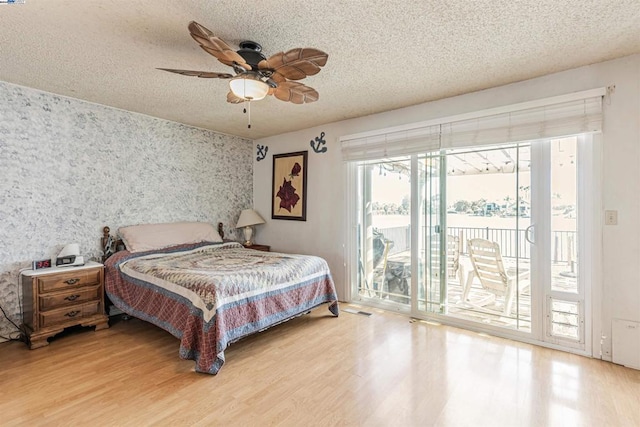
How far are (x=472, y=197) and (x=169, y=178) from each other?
3673 millimetres

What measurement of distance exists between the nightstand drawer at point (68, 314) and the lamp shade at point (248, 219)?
206 centimetres

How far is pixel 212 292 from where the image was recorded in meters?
2.32

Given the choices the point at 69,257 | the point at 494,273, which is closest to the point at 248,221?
the point at 69,257

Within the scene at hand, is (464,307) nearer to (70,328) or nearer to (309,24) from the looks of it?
(309,24)

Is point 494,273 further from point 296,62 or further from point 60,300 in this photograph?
point 60,300

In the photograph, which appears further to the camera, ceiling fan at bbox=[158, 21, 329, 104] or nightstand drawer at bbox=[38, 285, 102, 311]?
nightstand drawer at bbox=[38, 285, 102, 311]

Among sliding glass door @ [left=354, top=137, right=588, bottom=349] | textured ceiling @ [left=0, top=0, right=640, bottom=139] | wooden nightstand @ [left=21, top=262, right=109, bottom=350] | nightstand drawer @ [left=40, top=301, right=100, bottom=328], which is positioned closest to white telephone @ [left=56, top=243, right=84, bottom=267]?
wooden nightstand @ [left=21, top=262, right=109, bottom=350]

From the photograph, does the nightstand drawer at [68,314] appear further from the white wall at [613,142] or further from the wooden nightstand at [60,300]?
the white wall at [613,142]

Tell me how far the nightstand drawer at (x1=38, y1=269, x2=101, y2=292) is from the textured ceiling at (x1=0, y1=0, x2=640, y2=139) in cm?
177

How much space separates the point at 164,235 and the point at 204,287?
68.5 inches

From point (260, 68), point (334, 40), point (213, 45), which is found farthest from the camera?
point (334, 40)

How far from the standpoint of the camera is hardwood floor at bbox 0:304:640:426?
180cm

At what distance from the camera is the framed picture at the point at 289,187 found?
4.45 m

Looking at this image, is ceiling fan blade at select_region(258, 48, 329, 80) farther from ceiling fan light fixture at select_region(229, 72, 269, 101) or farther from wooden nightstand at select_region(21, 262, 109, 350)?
wooden nightstand at select_region(21, 262, 109, 350)
